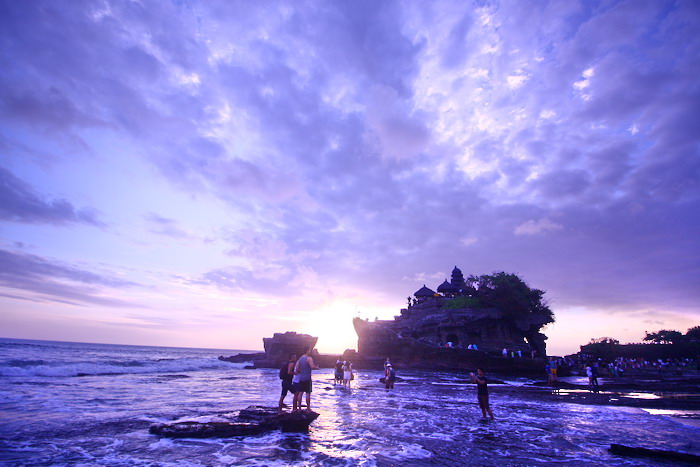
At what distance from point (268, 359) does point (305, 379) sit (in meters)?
45.9

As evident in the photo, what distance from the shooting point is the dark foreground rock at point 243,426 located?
30.4 ft

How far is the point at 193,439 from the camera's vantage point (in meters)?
9.07

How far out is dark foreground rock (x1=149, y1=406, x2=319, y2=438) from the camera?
30.4 feet

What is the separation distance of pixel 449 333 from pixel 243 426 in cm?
4690

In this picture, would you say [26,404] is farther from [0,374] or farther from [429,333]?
[429,333]

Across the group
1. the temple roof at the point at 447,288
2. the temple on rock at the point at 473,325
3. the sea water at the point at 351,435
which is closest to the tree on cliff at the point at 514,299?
the temple on rock at the point at 473,325

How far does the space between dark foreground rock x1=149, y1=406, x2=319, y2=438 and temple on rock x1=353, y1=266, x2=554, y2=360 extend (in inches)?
1477

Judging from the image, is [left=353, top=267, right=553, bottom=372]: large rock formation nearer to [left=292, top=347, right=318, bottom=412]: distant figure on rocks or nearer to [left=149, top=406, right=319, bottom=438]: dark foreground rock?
[left=292, top=347, right=318, bottom=412]: distant figure on rocks

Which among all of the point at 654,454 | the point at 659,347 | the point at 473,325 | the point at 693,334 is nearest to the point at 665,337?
the point at 693,334

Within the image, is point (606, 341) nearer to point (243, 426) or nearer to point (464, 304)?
point (464, 304)

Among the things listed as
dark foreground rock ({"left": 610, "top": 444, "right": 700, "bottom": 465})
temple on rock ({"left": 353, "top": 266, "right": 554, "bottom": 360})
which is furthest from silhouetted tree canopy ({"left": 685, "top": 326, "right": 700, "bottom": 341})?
dark foreground rock ({"left": 610, "top": 444, "right": 700, "bottom": 465})

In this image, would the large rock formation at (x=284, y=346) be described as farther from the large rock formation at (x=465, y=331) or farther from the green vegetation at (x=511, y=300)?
the green vegetation at (x=511, y=300)

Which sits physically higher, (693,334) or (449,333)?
(693,334)

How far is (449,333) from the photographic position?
51.9m
